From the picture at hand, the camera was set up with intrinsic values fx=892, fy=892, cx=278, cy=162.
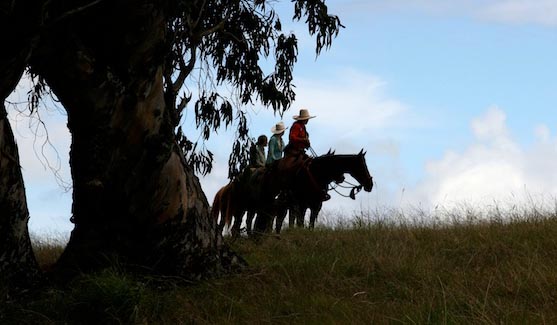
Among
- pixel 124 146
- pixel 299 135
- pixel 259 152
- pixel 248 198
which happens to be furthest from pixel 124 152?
pixel 259 152

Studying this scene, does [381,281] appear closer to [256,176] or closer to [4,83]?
[4,83]

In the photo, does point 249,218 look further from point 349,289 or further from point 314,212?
point 349,289

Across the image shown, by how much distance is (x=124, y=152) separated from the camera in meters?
8.76

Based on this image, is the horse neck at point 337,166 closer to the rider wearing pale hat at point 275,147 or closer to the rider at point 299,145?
the rider at point 299,145

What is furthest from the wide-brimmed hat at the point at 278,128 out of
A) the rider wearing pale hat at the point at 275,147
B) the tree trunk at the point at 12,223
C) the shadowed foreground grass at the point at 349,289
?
the tree trunk at the point at 12,223

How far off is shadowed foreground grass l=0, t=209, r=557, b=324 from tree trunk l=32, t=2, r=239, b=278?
37cm

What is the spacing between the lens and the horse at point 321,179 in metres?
13.7

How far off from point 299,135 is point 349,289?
527cm

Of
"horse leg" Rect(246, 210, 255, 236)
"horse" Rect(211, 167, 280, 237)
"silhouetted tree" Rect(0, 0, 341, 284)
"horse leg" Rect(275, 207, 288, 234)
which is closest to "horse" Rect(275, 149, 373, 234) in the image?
"horse leg" Rect(275, 207, 288, 234)

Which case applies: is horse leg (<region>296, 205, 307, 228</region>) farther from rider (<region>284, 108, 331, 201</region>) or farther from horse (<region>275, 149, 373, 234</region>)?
rider (<region>284, 108, 331, 201</region>)

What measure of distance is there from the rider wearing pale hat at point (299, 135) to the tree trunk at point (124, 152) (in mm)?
4629

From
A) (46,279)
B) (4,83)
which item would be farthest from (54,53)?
(46,279)

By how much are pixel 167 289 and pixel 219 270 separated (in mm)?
650

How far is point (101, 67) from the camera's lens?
28.8ft
